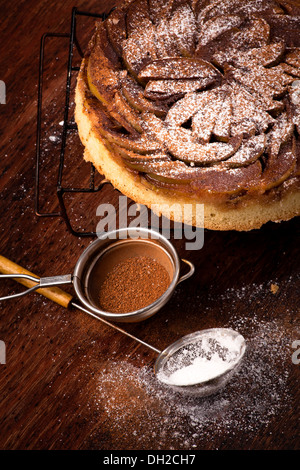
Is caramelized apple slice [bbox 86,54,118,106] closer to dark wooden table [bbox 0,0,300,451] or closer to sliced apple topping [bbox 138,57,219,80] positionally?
sliced apple topping [bbox 138,57,219,80]

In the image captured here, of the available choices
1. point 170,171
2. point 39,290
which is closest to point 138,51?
point 170,171

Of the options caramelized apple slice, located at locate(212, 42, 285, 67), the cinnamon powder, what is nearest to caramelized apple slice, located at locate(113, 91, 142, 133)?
caramelized apple slice, located at locate(212, 42, 285, 67)

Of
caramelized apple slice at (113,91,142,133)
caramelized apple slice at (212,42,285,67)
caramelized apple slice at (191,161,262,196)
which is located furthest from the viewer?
caramelized apple slice at (212,42,285,67)

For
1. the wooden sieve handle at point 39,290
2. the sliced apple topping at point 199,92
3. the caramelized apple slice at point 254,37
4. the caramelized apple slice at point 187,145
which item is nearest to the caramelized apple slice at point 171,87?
the sliced apple topping at point 199,92

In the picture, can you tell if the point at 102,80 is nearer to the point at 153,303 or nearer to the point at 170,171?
the point at 170,171

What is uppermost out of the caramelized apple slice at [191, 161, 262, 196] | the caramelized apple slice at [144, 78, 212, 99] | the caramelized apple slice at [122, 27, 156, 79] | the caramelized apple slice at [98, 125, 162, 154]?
the caramelized apple slice at [122, 27, 156, 79]

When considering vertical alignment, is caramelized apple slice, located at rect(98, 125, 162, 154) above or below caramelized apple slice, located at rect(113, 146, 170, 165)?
above
